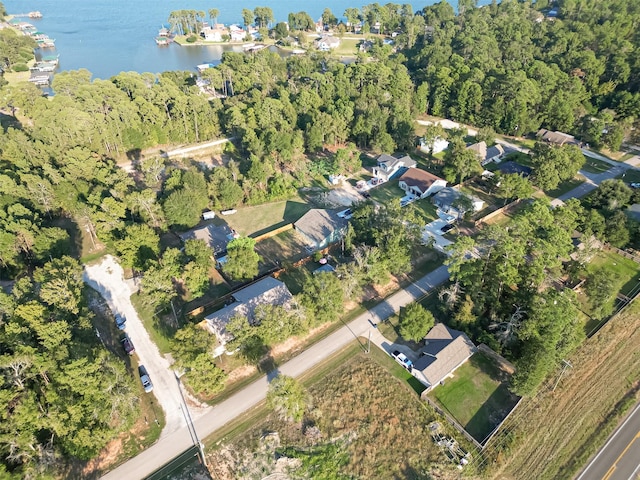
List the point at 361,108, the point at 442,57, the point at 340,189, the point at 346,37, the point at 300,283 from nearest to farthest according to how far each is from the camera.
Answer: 1. the point at 300,283
2. the point at 340,189
3. the point at 361,108
4. the point at 442,57
5. the point at 346,37

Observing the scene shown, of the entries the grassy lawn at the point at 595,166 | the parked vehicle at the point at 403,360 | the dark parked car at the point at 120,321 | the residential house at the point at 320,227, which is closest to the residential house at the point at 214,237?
the residential house at the point at 320,227

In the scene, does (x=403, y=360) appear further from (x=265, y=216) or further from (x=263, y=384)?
(x=265, y=216)

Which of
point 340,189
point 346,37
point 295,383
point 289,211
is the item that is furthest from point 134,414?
point 346,37

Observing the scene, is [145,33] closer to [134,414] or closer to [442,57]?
[442,57]

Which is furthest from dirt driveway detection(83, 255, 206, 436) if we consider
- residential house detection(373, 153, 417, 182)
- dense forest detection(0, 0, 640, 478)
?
residential house detection(373, 153, 417, 182)

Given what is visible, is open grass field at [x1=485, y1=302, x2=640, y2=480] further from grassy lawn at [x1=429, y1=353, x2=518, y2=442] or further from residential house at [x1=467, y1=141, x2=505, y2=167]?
residential house at [x1=467, y1=141, x2=505, y2=167]

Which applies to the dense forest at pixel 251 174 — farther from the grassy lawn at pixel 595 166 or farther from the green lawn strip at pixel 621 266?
the grassy lawn at pixel 595 166
